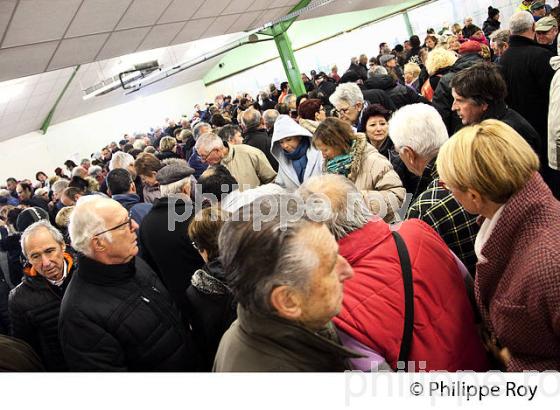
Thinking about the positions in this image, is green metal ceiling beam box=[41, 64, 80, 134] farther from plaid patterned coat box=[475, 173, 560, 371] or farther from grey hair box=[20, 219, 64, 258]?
plaid patterned coat box=[475, 173, 560, 371]

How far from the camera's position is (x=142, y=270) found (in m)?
1.81

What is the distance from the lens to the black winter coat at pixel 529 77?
2898 mm

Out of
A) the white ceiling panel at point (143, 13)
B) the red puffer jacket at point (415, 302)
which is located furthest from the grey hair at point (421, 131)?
the white ceiling panel at point (143, 13)

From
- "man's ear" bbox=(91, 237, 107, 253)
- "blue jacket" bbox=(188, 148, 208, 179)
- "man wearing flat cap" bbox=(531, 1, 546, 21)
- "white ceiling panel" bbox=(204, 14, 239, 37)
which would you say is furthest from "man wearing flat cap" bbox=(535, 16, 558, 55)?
"white ceiling panel" bbox=(204, 14, 239, 37)

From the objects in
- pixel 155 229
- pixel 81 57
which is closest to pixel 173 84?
pixel 81 57

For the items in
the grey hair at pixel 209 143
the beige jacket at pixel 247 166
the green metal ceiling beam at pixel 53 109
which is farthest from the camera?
the green metal ceiling beam at pixel 53 109

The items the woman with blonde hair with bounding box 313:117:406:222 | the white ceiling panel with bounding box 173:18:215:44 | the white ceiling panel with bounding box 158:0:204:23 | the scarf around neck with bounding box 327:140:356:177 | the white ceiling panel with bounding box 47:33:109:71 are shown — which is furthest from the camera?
the white ceiling panel with bounding box 173:18:215:44

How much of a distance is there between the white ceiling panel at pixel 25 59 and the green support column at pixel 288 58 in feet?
17.6

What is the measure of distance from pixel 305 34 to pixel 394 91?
1329 cm

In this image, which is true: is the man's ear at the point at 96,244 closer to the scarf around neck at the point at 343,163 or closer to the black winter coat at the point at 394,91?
the scarf around neck at the point at 343,163

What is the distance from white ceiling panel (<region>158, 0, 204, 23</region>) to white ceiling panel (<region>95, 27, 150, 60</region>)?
332mm

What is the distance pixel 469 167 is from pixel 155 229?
5.83ft

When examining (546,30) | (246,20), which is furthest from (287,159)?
(246,20)

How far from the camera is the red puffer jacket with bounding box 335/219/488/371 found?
3.41 ft
